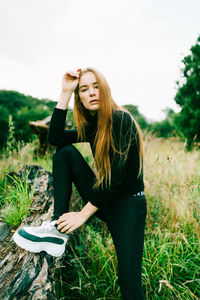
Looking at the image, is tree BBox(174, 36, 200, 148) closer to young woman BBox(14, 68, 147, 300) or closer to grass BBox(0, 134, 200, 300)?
grass BBox(0, 134, 200, 300)

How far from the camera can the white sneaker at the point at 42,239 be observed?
4.61 ft

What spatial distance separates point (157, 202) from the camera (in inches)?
94.4

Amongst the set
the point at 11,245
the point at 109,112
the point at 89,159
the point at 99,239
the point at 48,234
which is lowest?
the point at 99,239

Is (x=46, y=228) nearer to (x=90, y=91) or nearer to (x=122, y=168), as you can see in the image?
(x=122, y=168)

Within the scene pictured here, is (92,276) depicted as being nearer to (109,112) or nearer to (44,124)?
(109,112)

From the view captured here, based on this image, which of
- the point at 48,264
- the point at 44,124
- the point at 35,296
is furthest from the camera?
the point at 44,124

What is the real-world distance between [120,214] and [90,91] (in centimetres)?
101

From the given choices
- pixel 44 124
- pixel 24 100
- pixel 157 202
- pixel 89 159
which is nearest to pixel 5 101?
pixel 24 100

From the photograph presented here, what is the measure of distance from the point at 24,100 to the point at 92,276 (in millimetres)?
24993

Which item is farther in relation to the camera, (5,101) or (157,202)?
(5,101)

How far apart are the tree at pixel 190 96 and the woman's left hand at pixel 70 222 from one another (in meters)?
5.69

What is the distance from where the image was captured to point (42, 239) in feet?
4.62

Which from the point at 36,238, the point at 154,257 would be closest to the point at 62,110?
the point at 36,238

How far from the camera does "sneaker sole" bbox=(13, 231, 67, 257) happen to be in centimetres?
141
